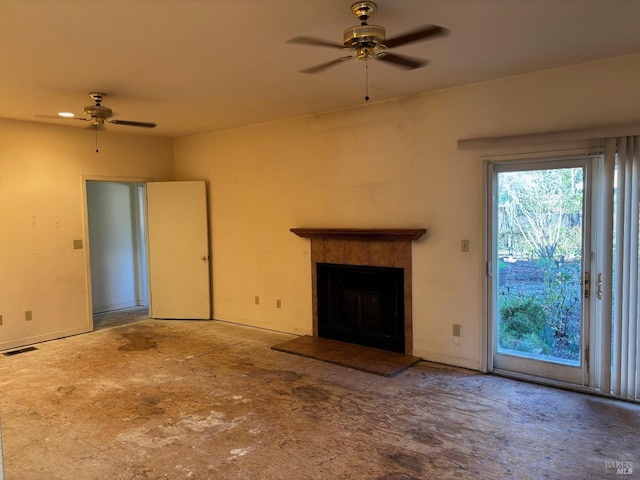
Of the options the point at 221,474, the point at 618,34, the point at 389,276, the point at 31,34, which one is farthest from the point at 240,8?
the point at 389,276

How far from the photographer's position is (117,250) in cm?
730

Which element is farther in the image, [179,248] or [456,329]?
[179,248]

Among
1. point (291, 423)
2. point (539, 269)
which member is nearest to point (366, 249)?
point (539, 269)

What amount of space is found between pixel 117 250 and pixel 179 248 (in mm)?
1584

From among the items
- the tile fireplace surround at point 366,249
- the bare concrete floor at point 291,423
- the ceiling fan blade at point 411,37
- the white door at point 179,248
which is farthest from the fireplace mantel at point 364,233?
the ceiling fan blade at point 411,37

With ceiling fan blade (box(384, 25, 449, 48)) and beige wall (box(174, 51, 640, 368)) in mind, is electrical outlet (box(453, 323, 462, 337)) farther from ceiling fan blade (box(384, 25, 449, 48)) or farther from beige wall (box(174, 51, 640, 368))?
ceiling fan blade (box(384, 25, 449, 48))

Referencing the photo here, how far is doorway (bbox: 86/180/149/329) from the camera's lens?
22.8ft

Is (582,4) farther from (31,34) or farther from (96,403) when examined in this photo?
(96,403)

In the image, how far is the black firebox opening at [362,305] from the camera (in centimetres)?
463

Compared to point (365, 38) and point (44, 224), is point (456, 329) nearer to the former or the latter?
point (365, 38)

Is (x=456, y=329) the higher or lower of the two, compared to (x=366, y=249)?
lower

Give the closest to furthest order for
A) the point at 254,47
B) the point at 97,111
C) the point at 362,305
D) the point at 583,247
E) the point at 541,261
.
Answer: the point at 254,47 → the point at 583,247 → the point at 541,261 → the point at 97,111 → the point at 362,305

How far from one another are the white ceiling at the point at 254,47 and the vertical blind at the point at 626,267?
0.77 m

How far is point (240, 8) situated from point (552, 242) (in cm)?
302
